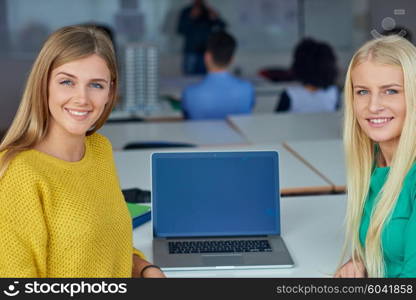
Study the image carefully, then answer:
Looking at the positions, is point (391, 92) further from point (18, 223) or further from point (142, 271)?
point (18, 223)

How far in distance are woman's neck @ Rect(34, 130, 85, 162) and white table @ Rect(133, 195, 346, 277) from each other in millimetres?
577

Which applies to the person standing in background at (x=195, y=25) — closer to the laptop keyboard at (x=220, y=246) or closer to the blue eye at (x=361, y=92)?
the laptop keyboard at (x=220, y=246)

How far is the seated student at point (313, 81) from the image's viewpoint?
5402 mm

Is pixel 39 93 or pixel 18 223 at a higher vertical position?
pixel 39 93

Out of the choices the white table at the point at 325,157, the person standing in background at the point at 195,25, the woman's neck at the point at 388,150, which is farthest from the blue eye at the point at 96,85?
the person standing in background at the point at 195,25

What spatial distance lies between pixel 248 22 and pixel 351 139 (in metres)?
8.61

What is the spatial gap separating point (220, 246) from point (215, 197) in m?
0.20

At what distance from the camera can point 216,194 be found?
256cm

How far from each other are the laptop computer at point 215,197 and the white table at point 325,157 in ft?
2.53

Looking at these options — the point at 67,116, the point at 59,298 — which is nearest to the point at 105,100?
the point at 67,116

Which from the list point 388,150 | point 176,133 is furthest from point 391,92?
point 176,133

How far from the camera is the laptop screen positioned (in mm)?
2535

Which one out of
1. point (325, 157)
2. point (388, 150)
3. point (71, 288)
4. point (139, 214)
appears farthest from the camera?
point (325, 157)

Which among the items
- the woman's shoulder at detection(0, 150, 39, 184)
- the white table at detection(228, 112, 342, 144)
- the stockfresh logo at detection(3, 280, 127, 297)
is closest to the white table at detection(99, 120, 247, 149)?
the white table at detection(228, 112, 342, 144)
